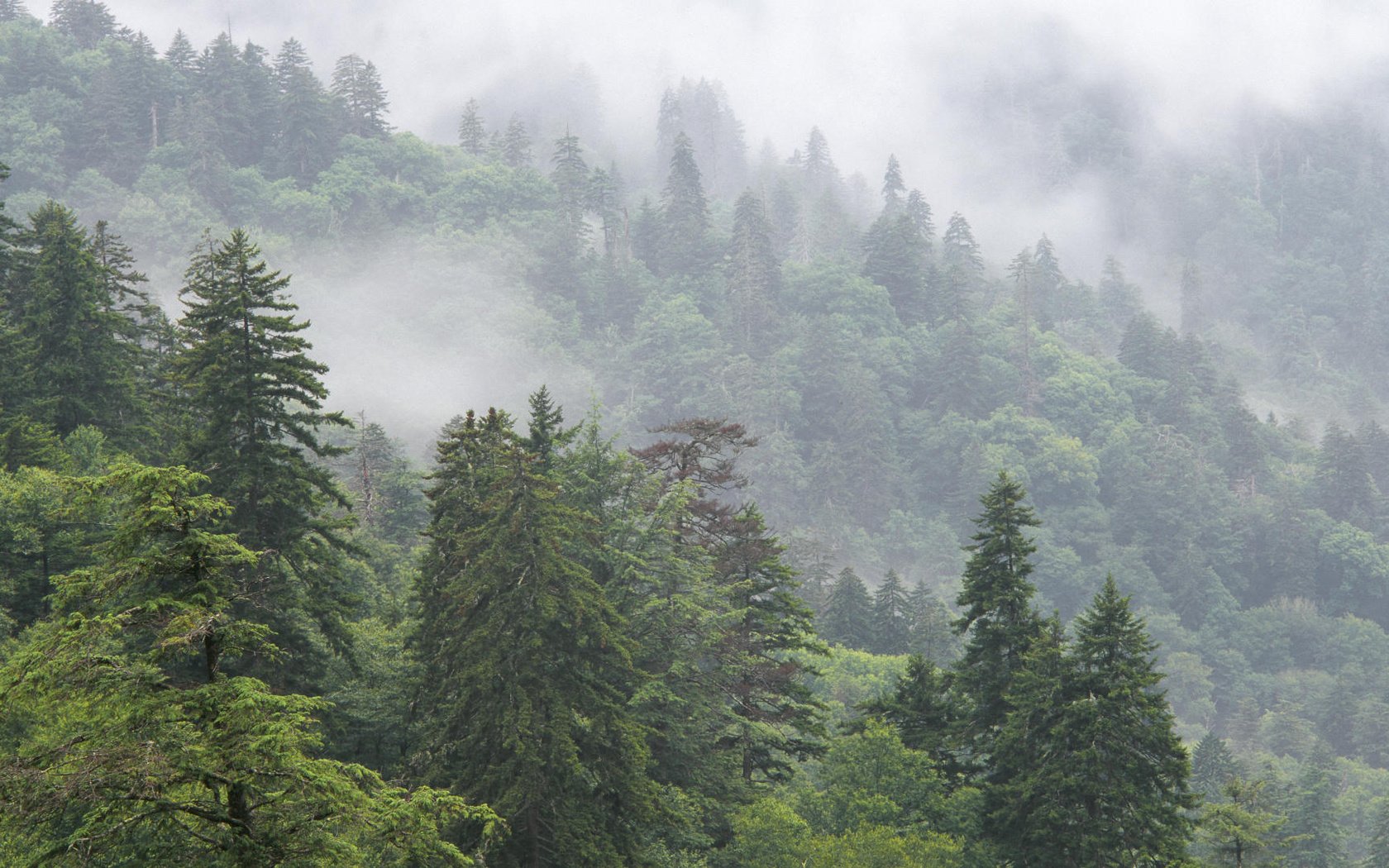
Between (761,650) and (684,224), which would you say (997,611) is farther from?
(684,224)

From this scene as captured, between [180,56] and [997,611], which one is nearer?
[997,611]

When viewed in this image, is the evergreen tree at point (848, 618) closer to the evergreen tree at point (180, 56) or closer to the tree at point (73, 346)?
the tree at point (73, 346)

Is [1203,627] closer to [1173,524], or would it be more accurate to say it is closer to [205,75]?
[1173,524]

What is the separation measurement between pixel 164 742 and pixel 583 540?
1702cm

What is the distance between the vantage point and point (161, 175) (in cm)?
14612

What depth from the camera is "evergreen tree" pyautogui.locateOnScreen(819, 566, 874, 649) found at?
83.6 metres

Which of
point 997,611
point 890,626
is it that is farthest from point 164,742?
point 890,626

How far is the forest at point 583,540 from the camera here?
16328mm

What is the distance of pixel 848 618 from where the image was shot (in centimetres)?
8425

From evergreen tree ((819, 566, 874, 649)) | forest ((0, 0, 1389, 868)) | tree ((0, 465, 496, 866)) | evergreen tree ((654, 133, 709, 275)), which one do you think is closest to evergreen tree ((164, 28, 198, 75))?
forest ((0, 0, 1389, 868))

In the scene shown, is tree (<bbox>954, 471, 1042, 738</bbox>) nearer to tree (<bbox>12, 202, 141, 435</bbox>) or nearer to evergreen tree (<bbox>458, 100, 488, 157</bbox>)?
tree (<bbox>12, 202, 141, 435</bbox>)

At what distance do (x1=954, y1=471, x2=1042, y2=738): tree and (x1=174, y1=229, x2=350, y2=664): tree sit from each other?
65.4 feet

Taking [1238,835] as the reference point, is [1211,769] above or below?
above

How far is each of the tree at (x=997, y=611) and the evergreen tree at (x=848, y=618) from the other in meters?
44.8
